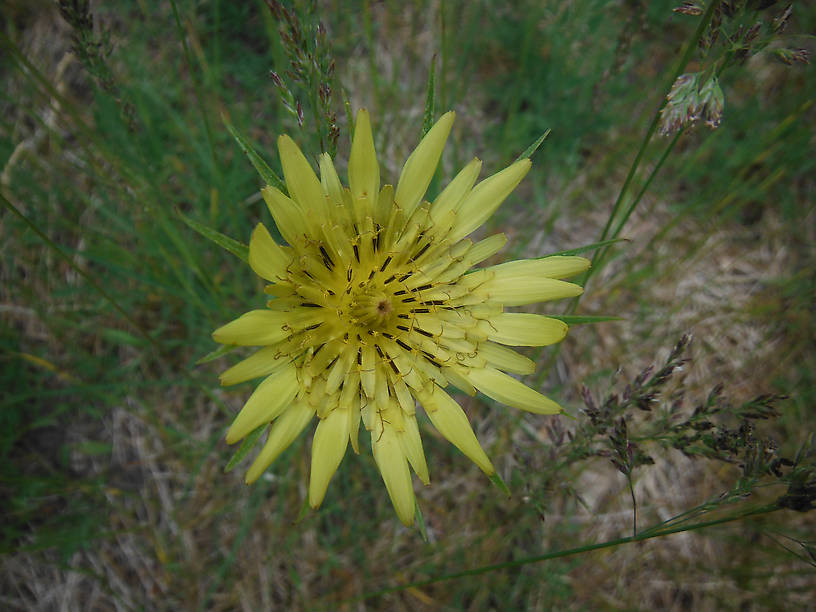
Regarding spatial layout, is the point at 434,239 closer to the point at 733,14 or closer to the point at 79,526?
the point at 733,14

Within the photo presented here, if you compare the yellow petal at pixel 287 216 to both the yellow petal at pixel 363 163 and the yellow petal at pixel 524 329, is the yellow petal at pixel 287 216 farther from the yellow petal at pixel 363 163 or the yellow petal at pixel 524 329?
the yellow petal at pixel 524 329

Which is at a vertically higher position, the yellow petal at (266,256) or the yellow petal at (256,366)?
the yellow petal at (266,256)

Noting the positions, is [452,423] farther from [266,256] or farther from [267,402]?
[266,256]

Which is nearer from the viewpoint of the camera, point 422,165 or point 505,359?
point 422,165

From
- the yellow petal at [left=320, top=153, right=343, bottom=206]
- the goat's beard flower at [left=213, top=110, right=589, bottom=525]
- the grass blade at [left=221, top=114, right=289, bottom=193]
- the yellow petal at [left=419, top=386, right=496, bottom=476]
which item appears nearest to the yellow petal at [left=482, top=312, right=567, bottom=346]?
the goat's beard flower at [left=213, top=110, right=589, bottom=525]

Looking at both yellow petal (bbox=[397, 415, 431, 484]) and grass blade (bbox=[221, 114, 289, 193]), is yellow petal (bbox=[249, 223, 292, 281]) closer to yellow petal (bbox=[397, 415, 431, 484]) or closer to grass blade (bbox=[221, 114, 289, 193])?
grass blade (bbox=[221, 114, 289, 193])

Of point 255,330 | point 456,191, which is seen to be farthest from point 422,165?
point 255,330

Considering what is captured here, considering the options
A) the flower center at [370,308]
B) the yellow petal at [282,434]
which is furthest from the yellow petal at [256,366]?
the flower center at [370,308]
